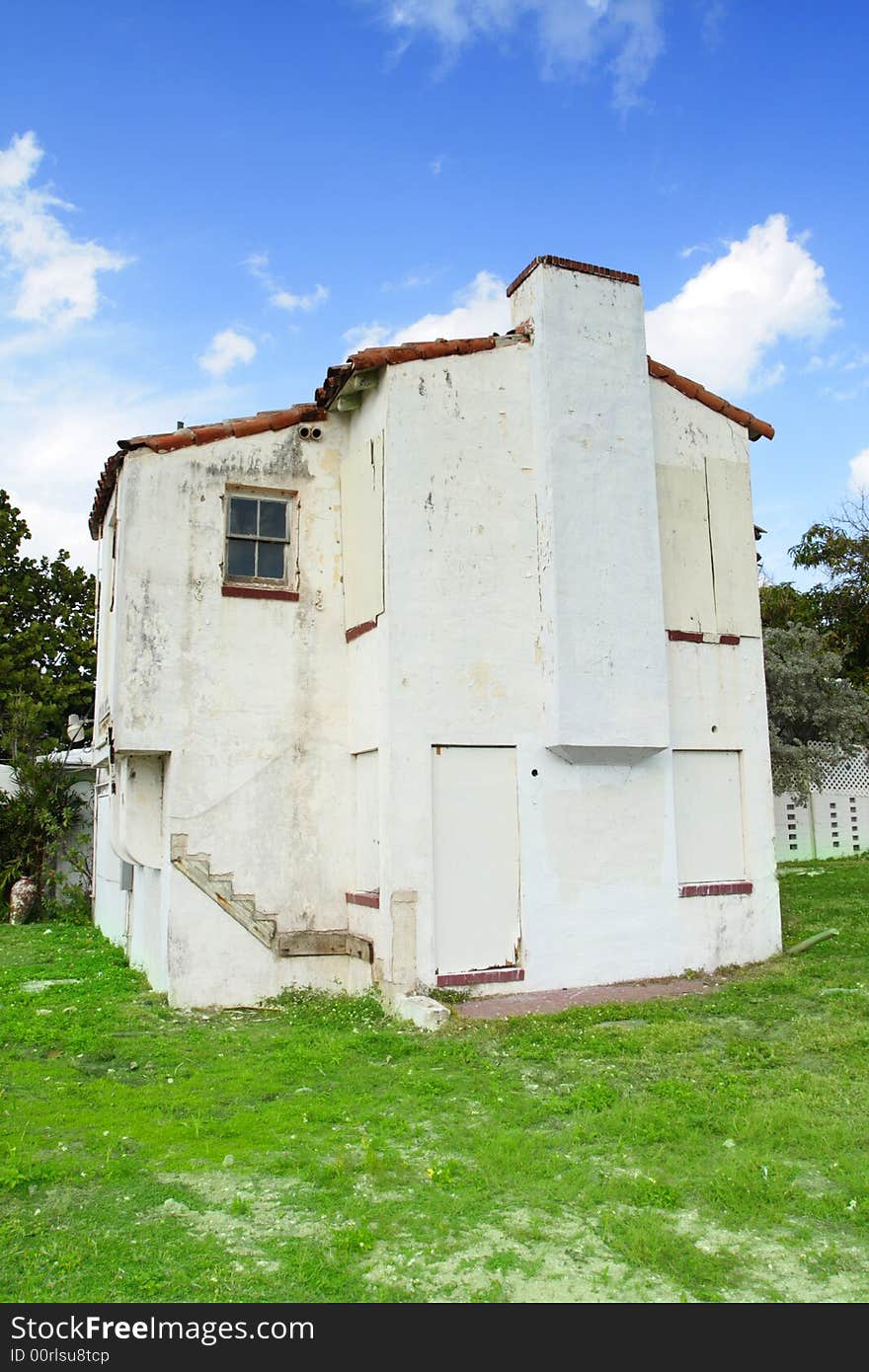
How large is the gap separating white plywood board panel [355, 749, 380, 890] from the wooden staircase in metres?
0.68

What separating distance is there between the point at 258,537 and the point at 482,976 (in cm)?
569

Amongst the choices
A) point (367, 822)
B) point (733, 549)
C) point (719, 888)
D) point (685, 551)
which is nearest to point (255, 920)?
point (367, 822)

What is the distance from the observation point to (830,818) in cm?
2380

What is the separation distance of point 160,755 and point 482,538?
4383mm

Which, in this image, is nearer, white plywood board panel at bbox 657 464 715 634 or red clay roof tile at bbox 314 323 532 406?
red clay roof tile at bbox 314 323 532 406

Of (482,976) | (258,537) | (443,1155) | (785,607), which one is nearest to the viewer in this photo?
(443,1155)

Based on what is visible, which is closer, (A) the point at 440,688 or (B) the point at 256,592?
(A) the point at 440,688

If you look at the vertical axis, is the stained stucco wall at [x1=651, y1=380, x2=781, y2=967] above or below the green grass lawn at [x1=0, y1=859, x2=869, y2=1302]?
above

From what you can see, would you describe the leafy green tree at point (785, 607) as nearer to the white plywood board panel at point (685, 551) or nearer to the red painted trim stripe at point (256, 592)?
the white plywood board panel at point (685, 551)

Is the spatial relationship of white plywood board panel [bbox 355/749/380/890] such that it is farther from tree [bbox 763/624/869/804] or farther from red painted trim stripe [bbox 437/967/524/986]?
tree [bbox 763/624/869/804]

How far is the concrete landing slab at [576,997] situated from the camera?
33.4 ft

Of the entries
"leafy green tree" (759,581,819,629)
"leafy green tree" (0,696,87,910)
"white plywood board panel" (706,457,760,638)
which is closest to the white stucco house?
"white plywood board panel" (706,457,760,638)

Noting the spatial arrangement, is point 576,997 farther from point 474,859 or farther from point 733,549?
point 733,549

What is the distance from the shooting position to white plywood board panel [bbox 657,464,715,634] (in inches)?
495
